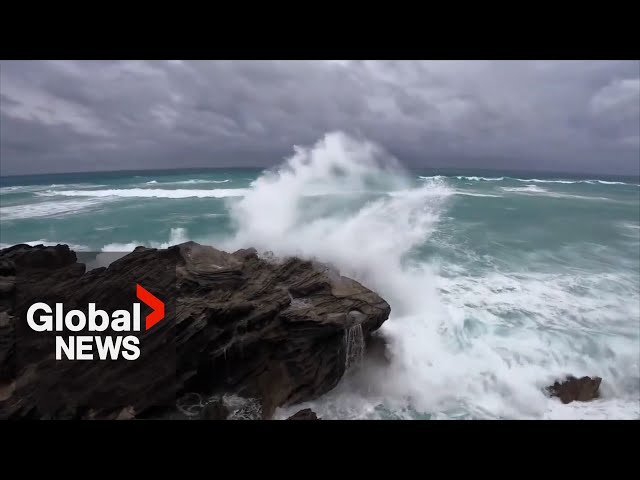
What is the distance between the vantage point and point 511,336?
9867 millimetres

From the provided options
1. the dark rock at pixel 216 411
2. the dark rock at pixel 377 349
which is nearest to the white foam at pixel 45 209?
the dark rock at pixel 216 411

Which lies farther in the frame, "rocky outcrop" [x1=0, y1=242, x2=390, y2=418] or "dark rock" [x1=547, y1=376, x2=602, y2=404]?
"dark rock" [x1=547, y1=376, x2=602, y2=404]

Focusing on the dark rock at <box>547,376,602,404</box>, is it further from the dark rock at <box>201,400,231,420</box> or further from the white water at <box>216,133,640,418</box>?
the dark rock at <box>201,400,231,420</box>

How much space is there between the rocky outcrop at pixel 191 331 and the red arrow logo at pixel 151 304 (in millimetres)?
131

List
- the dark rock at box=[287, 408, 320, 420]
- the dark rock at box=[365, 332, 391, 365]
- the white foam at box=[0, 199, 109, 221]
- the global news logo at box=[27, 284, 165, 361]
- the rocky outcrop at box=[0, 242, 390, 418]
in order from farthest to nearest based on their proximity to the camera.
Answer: the white foam at box=[0, 199, 109, 221], the dark rock at box=[365, 332, 391, 365], the dark rock at box=[287, 408, 320, 420], the rocky outcrop at box=[0, 242, 390, 418], the global news logo at box=[27, 284, 165, 361]

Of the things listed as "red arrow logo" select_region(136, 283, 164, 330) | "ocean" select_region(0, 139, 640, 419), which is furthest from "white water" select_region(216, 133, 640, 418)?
"red arrow logo" select_region(136, 283, 164, 330)

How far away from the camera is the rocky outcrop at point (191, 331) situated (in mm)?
6523

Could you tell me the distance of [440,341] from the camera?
9.57 metres

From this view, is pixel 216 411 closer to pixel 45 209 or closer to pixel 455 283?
pixel 455 283

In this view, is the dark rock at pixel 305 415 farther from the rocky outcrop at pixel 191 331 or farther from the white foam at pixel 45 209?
the white foam at pixel 45 209

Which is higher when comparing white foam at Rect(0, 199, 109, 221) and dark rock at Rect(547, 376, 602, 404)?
white foam at Rect(0, 199, 109, 221)

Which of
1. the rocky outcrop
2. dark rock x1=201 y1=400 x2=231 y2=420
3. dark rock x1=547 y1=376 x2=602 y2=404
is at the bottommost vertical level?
dark rock x1=547 y1=376 x2=602 y2=404

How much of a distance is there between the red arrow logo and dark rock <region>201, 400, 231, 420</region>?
82.1 inches

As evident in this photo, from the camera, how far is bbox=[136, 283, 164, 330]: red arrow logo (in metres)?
7.12
